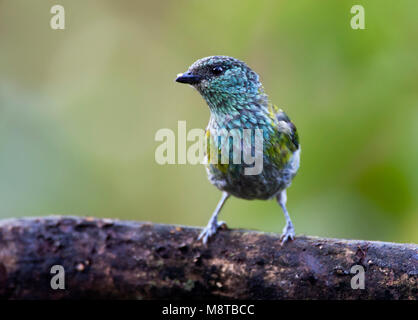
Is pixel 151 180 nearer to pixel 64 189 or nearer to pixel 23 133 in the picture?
pixel 64 189

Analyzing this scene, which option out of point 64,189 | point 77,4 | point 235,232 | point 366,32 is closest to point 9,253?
point 235,232

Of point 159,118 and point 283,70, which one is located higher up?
point 283,70

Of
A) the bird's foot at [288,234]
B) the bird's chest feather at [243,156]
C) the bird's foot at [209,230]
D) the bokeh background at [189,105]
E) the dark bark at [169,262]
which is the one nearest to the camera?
the dark bark at [169,262]

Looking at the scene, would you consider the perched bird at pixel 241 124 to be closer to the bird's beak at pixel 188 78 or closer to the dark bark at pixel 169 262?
the bird's beak at pixel 188 78

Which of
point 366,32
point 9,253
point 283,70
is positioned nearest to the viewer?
point 9,253

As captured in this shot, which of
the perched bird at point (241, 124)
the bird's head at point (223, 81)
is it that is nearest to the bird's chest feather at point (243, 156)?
the perched bird at point (241, 124)
